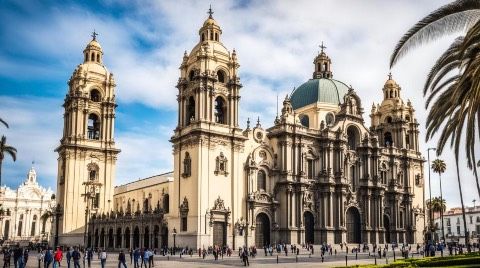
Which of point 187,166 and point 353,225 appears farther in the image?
point 353,225

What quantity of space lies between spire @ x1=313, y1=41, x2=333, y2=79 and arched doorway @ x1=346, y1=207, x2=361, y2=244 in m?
20.4

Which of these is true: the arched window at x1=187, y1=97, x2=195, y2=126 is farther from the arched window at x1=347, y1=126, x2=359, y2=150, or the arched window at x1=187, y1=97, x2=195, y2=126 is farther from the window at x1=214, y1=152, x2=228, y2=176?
the arched window at x1=347, y1=126, x2=359, y2=150

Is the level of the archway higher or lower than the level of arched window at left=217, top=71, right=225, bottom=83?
lower

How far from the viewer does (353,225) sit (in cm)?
7200

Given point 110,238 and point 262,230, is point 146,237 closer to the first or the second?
point 110,238

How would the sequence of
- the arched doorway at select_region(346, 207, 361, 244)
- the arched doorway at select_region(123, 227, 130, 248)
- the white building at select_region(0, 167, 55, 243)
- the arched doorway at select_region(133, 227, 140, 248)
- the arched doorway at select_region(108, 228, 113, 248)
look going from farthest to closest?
the white building at select_region(0, 167, 55, 243)
the arched doorway at select_region(346, 207, 361, 244)
the arched doorway at select_region(108, 228, 113, 248)
the arched doorway at select_region(123, 227, 130, 248)
the arched doorway at select_region(133, 227, 140, 248)

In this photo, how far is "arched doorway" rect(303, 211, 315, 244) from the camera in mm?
66062

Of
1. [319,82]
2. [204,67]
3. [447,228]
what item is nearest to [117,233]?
[204,67]

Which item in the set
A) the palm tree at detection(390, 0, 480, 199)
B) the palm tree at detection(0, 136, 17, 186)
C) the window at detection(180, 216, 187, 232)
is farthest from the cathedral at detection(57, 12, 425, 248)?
the palm tree at detection(390, 0, 480, 199)

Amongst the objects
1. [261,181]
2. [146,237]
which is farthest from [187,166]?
[146,237]

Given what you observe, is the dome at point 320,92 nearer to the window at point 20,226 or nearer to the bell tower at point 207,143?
the bell tower at point 207,143

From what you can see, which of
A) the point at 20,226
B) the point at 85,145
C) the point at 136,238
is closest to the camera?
the point at 136,238

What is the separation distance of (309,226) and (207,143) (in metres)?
17.7

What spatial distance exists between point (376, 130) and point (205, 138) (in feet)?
116
